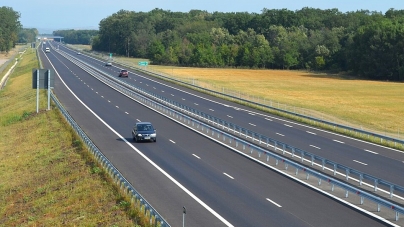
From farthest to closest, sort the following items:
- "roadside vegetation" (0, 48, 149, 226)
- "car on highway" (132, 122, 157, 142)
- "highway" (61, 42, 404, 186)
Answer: "car on highway" (132, 122, 157, 142), "highway" (61, 42, 404, 186), "roadside vegetation" (0, 48, 149, 226)

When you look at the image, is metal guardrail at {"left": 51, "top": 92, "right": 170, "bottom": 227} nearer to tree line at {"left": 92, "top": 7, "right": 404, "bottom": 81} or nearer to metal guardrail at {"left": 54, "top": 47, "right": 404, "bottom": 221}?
metal guardrail at {"left": 54, "top": 47, "right": 404, "bottom": 221}

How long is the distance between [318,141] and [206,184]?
17.6 metres

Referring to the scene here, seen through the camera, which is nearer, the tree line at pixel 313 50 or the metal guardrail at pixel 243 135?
the metal guardrail at pixel 243 135

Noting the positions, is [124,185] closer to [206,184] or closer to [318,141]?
[206,184]

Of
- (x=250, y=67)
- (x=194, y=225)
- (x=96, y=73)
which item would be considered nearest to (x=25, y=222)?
(x=194, y=225)

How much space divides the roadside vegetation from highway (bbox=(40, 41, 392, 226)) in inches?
52.3

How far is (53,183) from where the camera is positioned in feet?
108

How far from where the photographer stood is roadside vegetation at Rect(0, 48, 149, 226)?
25266mm

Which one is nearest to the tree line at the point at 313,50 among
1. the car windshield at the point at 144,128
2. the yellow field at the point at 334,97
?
the yellow field at the point at 334,97

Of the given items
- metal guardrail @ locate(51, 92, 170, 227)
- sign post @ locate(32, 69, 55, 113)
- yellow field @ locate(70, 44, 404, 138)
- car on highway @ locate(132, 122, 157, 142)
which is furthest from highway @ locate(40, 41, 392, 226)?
yellow field @ locate(70, 44, 404, 138)

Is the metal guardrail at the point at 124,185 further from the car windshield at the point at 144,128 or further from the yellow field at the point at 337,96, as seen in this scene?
the yellow field at the point at 337,96

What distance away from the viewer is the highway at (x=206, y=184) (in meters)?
23.1

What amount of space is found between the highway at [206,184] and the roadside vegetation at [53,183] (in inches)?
52.3

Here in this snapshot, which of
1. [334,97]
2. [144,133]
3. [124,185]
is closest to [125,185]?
[124,185]
